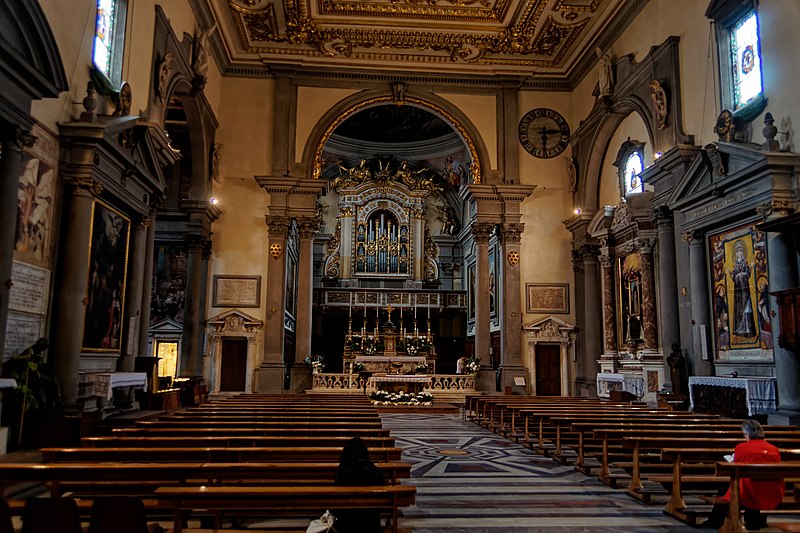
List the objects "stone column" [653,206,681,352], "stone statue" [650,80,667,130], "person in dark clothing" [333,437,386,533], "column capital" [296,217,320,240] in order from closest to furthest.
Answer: "person in dark clothing" [333,437,386,533], "stone column" [653,206,681,352], "stone statue" [650,80,667,130], "column capital" [296,217,320,240]

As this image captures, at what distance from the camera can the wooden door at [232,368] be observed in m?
19.0

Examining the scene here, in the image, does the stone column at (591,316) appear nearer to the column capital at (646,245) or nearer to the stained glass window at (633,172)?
the stained glass window at (633,172)

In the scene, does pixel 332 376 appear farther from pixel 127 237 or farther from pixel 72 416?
pixel 72 416

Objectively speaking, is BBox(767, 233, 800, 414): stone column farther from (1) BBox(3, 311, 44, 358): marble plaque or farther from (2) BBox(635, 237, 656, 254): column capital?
(1) BBox(3, 311, 44, 358): marble plaque

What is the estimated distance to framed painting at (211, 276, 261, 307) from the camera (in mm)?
19156

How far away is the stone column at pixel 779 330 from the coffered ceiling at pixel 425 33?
8504mm

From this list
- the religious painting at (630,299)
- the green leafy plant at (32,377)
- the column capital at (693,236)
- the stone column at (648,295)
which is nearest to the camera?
the green leafy plant at (32,377)

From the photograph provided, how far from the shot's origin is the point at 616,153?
18109 millimetres

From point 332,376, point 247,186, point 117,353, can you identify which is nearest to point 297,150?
point 247,186

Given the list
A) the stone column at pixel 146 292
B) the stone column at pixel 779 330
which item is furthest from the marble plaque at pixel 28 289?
the stone column at pixel 779 330

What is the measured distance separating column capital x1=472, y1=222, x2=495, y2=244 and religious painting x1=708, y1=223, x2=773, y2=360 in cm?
849

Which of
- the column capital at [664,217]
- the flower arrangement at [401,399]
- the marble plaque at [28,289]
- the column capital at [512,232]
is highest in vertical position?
the column capital at [512,232]

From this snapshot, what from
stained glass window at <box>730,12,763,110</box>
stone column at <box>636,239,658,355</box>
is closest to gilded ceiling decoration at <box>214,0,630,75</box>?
stained glass window at <box>730,12,763,110</box>

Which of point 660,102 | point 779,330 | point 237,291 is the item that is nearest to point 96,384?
point 237,291
